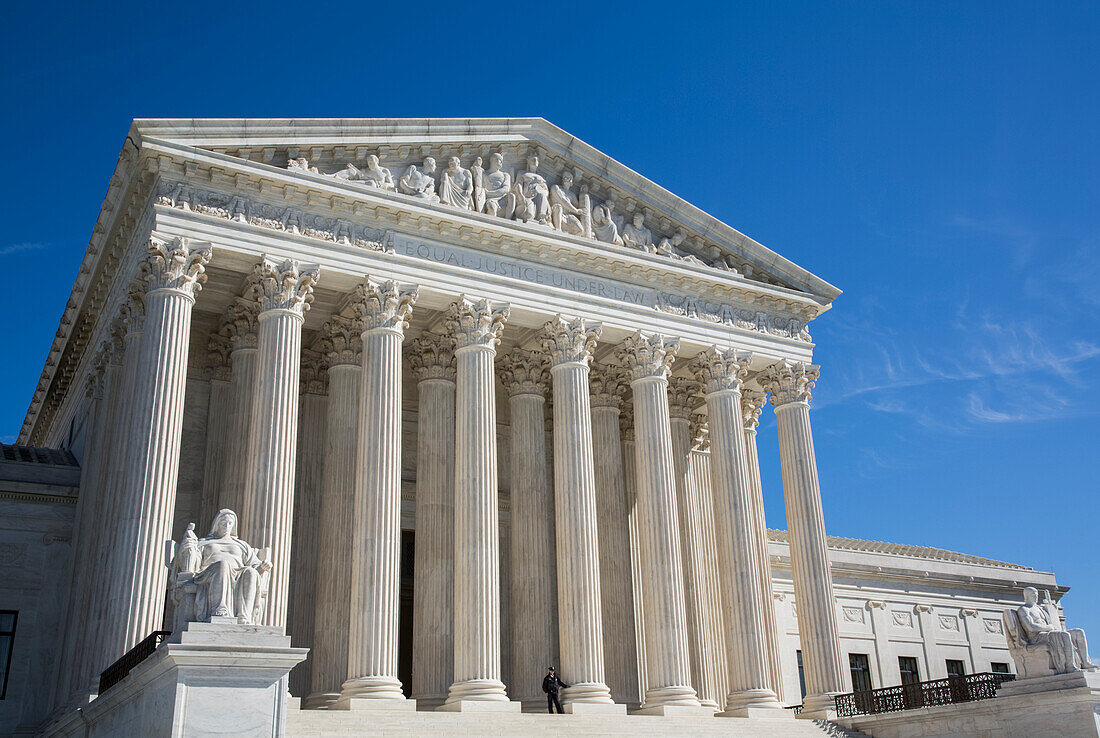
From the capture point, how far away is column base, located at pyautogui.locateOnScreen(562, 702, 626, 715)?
30.1 meters

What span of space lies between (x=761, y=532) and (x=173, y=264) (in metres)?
23.0

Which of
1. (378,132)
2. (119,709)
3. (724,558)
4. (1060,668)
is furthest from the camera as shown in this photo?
(724,558)

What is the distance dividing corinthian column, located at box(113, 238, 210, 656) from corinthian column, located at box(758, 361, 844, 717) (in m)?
21.1

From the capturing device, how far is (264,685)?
17.5m

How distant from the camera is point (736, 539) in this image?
35.7 m

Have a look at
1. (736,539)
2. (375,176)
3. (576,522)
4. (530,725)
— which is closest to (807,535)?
(736,539)

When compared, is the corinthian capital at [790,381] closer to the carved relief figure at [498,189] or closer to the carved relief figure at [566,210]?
the carved relief figure at [566,210]

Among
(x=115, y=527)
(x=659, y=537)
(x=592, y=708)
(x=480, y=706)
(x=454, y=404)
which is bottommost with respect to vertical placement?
(x=592, y=708)

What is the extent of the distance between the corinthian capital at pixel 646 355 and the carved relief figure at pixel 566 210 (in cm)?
422

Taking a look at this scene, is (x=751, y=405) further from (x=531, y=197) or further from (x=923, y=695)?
(x=923, y=695)

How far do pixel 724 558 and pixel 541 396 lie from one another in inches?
339

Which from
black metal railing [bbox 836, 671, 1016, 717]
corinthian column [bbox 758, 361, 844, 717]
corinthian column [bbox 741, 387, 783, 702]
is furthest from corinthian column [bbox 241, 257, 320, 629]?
black metal railing [bbox 836, 671, 1016, 717]

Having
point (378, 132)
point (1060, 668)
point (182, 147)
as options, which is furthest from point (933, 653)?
point (182, 147)

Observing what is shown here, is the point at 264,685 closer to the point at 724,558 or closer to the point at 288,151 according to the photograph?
the point at 288,151
